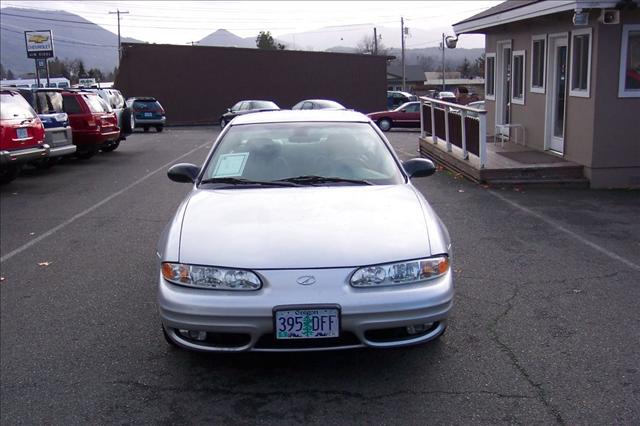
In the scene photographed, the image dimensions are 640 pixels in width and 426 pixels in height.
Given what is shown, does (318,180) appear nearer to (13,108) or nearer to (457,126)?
(457,126)

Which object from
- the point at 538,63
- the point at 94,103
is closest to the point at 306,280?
the point at 538,63

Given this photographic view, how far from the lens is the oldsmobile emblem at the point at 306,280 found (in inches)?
142

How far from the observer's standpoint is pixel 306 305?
3.54 metres

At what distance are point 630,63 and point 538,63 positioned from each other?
3009 mm

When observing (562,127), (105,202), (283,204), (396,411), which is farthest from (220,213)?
(562,127)

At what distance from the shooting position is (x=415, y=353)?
4324mm

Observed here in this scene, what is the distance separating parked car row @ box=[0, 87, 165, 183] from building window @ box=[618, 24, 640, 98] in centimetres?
1022

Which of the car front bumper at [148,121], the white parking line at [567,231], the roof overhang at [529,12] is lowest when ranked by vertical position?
the white parking line at [567,231]

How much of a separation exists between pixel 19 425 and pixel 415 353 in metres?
2.39

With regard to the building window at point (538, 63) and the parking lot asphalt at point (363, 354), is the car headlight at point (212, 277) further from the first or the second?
the building window at point (538, 63)

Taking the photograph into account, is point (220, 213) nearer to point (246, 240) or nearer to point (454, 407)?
point (246, 240)

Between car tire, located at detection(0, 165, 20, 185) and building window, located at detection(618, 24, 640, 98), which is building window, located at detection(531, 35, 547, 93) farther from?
car tire, located at detection(0, 165, 20, 185)

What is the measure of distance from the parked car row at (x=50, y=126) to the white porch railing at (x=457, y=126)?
7.90m

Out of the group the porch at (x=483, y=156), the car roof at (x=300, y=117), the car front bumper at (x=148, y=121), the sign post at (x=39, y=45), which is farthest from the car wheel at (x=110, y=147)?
the sign post at (x=39, y=45)
